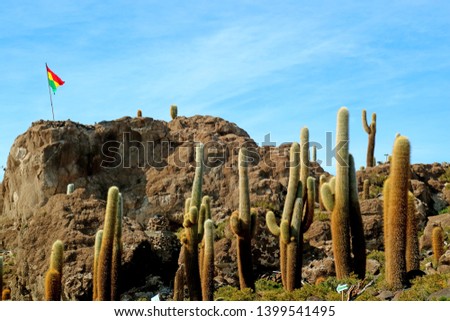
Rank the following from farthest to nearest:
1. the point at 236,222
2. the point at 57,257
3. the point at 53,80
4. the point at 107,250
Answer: the point at 53,80 < the point at 236,222 < the point at 107,250 < the point at 57,257

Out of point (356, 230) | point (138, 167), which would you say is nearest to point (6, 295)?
point (138, 167)

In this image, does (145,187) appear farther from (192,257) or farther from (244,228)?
(244,228)

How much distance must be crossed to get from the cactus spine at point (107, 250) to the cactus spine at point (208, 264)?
232 cm

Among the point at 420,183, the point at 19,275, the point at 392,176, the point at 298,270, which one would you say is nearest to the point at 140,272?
the point at 19,275

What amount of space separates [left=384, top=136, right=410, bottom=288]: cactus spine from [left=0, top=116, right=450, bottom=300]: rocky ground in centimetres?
788

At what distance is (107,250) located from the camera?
17.3 metres

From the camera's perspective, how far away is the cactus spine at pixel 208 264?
58.9 ft

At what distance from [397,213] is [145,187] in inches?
674

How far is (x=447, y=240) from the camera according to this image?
83.8 feet

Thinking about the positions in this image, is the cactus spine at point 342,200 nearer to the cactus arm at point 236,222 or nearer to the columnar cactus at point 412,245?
the columnar cactus at point 412,245
